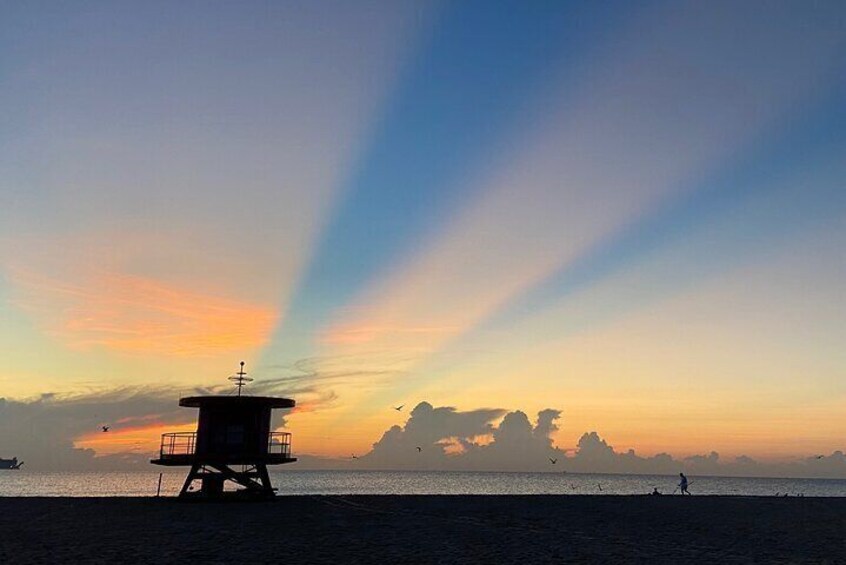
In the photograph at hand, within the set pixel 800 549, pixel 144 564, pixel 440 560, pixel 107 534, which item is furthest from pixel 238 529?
pixel 800 549

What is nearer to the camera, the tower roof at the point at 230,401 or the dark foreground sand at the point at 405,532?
the dark foreground sand at the point at 405,532

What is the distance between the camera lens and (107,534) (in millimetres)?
23297

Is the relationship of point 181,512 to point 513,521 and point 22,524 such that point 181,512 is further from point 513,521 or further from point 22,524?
point 513,521

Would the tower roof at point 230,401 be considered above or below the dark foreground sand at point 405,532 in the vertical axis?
above

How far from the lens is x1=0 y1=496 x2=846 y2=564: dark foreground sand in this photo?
1962cm

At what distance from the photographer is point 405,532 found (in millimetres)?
25188

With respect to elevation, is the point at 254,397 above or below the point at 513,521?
above

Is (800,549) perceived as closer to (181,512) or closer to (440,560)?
(440,560)

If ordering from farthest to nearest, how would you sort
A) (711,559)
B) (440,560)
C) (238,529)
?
(238,529)
(711,559)
(440,560)

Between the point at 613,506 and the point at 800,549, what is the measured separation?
58.7 feet

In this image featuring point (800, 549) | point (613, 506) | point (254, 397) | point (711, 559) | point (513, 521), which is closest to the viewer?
point (711, 559)

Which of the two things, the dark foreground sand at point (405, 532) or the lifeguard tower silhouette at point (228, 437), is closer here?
the dark foreground sand at point (405, 532)

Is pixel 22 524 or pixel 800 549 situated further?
pixel 22 524

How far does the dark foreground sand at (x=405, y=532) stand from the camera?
19625 millimetres
